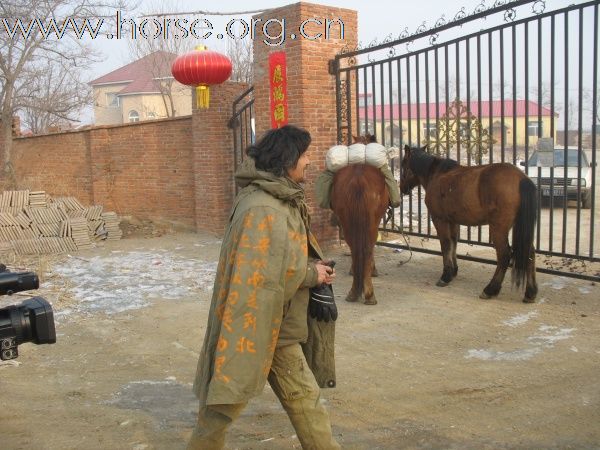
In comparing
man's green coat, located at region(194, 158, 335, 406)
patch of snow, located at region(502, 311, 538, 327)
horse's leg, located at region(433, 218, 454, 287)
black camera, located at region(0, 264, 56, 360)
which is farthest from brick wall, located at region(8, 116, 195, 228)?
black camera, located at region(0, 264, 56, 360)

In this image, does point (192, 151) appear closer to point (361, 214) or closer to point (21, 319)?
point (361, 214)

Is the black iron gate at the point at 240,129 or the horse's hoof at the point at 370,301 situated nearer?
the horse's hoof at the point at 370,301

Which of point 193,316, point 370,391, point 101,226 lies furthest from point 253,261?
point 101,226

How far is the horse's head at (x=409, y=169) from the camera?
306 inches

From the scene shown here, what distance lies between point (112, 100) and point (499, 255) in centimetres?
4543

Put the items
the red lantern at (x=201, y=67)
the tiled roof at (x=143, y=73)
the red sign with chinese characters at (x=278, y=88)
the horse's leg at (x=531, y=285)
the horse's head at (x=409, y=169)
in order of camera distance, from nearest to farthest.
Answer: the horse's leg at (x=531, y=285) < the horse's head at (x=409, y=169) < the red sign with chinese characters at (x=278, y=88) < the red lantern at (x=201, y=67) < the tiled roof at (x=143, y=73)

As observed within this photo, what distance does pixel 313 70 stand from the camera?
366 inches

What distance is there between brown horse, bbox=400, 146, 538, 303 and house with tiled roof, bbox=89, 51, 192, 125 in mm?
24764

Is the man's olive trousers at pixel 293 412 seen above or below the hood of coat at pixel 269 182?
below

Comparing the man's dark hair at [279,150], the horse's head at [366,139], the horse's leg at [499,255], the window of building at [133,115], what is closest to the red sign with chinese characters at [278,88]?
the horse's head at [366,139]

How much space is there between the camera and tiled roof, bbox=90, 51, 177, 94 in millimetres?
27656

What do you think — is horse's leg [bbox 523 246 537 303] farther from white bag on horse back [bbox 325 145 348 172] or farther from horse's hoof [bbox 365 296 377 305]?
white bag on horse back [bbox 325 145 348 172]

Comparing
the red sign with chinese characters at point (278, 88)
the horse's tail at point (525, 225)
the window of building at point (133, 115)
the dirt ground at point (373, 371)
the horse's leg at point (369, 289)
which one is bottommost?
the dirt ground at point (373, 371)

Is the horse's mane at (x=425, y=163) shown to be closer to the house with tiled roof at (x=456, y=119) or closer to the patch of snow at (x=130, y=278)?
the house with tiled roof at (x=456, y=119)
